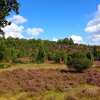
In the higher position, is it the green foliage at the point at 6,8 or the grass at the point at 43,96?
the green foliage at the point at 6,8

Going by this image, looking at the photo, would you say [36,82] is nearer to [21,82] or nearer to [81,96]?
[21,82]

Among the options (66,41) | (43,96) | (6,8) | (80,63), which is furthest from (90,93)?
(66,41)

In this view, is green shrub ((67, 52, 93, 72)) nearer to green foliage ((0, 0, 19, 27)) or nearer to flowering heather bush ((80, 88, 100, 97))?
green foliage ((0, 0, 19, 27))

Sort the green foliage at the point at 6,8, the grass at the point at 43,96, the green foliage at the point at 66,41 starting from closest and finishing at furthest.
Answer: the grass at the point at 43,96 < the green foliage at the point at 6,8 < the green foliage at the point at 66,41

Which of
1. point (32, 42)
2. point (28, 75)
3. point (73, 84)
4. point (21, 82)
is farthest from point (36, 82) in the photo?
point (32, 42)

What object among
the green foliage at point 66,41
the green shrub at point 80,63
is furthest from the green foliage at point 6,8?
the green foliage at point 66,41

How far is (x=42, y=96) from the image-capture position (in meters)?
24.8

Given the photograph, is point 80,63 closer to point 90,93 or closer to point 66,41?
point 90,93

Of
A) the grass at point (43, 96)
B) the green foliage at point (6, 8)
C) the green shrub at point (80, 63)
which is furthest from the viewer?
the green shrub at point (80, 63)

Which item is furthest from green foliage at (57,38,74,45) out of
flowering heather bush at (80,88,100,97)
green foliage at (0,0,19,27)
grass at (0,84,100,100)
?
flowering heather bush at (80,88,100,97)

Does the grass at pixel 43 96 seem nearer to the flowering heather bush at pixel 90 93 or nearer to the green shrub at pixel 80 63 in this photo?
the flowering heather bush at pixel 90 93

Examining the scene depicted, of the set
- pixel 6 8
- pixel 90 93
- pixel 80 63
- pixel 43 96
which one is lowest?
pixel 43 96

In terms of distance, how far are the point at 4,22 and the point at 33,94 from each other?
15.8 meters

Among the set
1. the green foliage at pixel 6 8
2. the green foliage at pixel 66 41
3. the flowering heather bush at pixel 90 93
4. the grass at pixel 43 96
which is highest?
the green foliage at pixel 66 41
